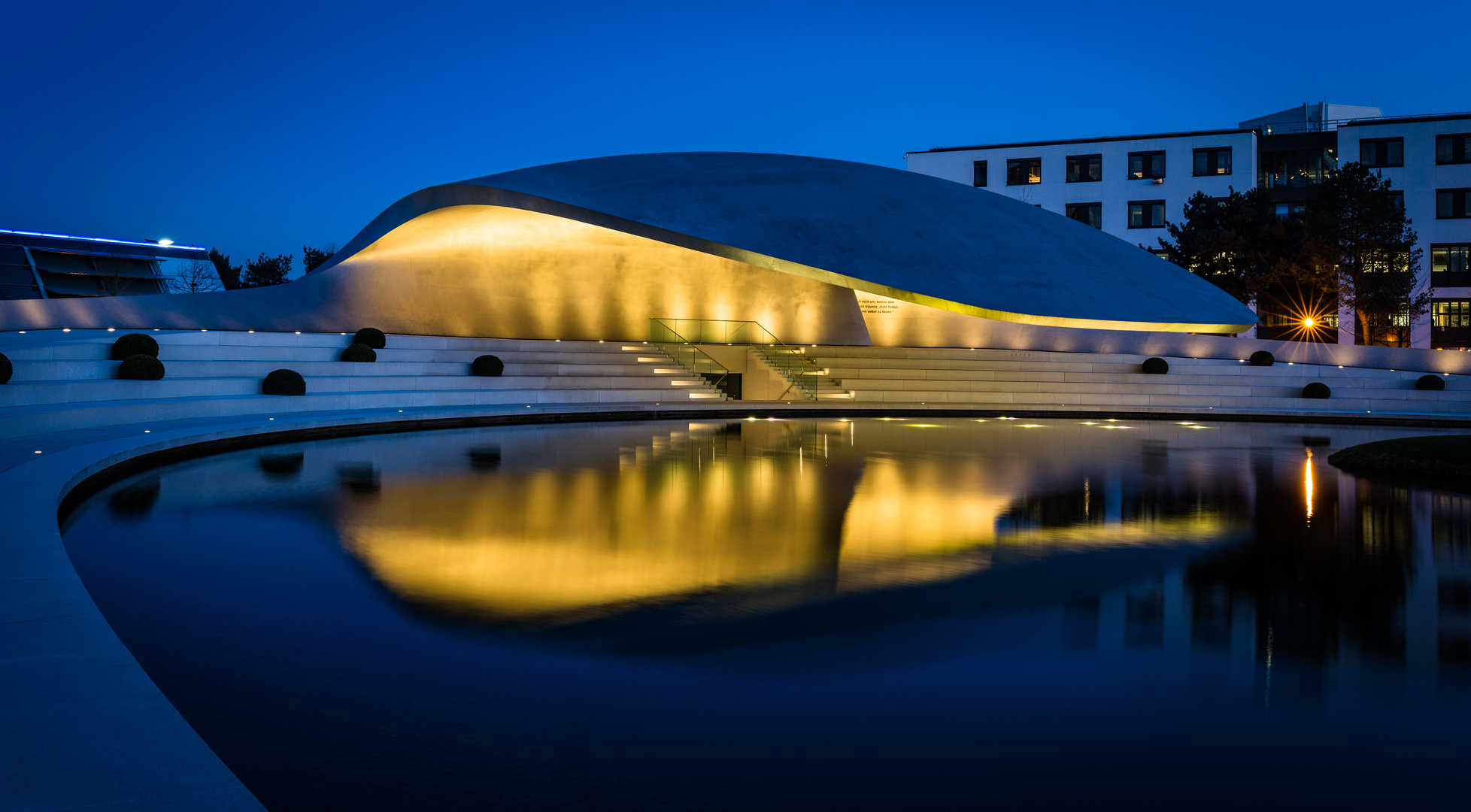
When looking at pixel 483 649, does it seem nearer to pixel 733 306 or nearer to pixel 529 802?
pixel 529 802

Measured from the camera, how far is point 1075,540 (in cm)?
610

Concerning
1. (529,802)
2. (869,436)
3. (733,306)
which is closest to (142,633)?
(529,802)

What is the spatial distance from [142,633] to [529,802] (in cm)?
227

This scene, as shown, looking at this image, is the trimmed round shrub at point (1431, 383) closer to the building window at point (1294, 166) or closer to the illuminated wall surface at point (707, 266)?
the illuminated wall surface at point (707, 266)

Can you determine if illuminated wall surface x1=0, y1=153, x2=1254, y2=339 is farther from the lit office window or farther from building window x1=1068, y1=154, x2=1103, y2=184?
the lit office window

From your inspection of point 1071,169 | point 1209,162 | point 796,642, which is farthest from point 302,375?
point 1209,162

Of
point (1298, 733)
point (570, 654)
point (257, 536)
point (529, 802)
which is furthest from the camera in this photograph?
point (257, 536)

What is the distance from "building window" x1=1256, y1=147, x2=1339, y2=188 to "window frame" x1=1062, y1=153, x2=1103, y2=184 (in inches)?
257

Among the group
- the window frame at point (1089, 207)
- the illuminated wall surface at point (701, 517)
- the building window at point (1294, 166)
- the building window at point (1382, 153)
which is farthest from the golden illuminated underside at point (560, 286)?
the building window at point (1382, 153)

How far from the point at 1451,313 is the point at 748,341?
34.3m

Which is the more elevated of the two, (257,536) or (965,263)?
(965,263)

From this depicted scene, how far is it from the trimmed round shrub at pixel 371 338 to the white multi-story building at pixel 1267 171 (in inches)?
1344

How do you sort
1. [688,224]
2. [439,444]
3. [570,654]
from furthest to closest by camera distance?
[688,224]
[439,444]
[570,654]

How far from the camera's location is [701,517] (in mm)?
6762
